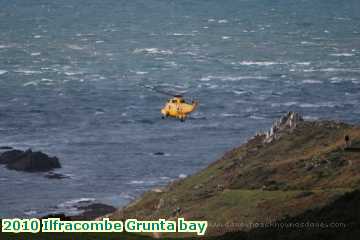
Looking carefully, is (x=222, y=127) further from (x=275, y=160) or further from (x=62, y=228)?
(x=62, y=228)

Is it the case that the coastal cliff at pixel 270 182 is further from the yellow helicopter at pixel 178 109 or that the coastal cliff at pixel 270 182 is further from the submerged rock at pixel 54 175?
the submerged rock at pixel 54 175

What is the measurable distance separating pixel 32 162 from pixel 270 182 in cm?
5050

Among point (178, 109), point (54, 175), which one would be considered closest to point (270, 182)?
point (178, 109)

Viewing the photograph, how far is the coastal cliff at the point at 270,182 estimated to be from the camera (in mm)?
82500

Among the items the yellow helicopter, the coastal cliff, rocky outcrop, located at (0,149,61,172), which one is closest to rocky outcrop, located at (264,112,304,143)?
the coastal cliff

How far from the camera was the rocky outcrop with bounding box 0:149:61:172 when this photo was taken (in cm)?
14225

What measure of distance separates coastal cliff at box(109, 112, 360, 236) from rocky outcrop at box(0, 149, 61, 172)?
29.7 m


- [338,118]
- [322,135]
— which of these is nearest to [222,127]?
[338,118]

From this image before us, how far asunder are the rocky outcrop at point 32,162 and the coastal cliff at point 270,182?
29.7 meters

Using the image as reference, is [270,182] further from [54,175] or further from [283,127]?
[54,175]

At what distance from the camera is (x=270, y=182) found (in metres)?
97.2

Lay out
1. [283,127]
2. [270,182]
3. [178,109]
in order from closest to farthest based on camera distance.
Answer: [178,109], [270,182], [283,127]

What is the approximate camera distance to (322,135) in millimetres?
113062

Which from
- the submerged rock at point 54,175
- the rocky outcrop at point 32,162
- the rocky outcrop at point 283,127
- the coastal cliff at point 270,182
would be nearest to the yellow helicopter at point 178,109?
the coastal cliff at point 270,182
